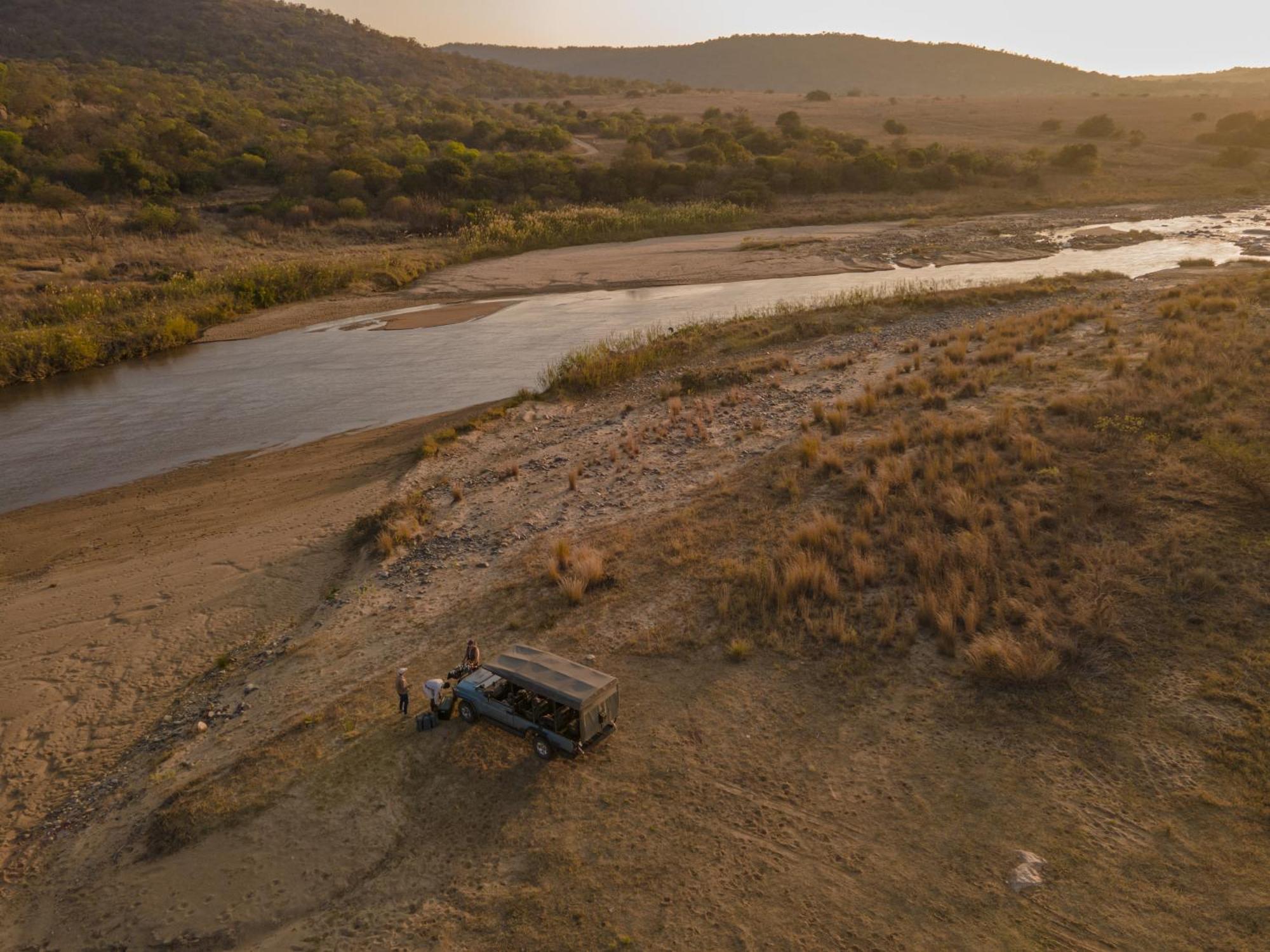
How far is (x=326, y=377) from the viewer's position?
2841cm

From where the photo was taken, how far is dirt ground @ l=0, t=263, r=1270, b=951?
674 centimetres

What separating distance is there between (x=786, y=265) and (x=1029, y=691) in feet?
126

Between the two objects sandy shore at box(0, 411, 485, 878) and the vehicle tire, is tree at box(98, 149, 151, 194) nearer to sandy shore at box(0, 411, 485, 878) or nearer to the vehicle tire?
sandy shore at box(0, 411, 485, 878)

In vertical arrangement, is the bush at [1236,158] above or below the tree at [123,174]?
above

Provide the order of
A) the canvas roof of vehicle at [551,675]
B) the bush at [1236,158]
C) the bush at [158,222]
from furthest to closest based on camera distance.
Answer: the bush at [1236,158], the bush at [158,222], the canvas roof of vehicle at [551,675]

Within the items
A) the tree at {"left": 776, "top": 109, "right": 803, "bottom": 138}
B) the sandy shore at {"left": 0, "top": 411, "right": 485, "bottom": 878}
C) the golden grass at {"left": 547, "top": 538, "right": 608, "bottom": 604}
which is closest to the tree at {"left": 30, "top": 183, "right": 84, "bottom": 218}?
the sandy shore at {"left": 0, "top": 411, "right": 485, "bottom": 878}

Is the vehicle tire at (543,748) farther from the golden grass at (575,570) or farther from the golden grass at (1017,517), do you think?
the golden grass at (1017,517)

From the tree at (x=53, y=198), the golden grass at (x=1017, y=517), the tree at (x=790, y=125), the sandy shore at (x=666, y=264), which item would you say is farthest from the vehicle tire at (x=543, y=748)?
the tree at (x=790, y=125)

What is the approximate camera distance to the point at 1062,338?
2245 centimetres

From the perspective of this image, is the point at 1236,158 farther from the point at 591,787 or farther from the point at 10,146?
the point at 10,146

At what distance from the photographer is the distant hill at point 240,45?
341 feet

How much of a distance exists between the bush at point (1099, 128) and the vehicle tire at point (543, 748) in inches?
3808

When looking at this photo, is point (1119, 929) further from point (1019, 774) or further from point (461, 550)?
point (461, 550)

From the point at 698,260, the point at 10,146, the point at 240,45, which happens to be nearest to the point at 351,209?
the point at 10,146
